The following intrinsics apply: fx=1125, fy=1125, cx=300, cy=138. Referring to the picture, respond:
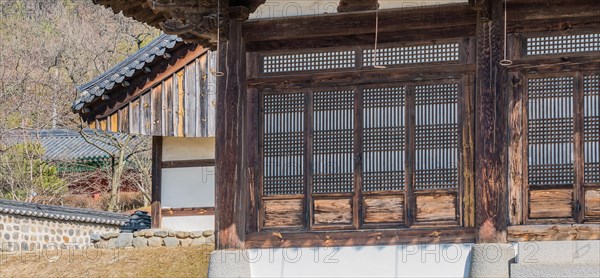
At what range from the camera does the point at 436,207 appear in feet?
45.5

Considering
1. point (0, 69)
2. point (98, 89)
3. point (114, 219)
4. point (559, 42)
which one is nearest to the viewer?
point (559, 42)

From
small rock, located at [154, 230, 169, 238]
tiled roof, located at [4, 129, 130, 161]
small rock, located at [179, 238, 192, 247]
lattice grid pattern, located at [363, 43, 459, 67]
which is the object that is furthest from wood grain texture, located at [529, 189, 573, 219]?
tiled roof, located at [4, 129, 130, 161]

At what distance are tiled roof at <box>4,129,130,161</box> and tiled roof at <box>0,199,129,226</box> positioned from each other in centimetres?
625

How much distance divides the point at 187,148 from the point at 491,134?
10838mm

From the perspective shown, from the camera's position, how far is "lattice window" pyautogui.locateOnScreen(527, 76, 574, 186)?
13.3 m

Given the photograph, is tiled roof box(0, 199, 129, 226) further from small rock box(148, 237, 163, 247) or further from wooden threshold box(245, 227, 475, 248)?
wooden threshold box(245, 227, 475, 248)

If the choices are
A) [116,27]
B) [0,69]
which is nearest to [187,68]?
[0,69]

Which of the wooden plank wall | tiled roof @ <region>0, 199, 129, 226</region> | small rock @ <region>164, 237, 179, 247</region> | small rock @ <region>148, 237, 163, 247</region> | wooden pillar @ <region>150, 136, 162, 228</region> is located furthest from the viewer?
tiled roof @ <region>0, 199, 129, 226</region>

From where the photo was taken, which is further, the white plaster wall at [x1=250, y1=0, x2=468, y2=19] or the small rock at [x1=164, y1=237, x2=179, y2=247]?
the small rock at [x1=164, y1=237, x2=179, y2=247]

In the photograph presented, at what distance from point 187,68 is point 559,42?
10.7 meters

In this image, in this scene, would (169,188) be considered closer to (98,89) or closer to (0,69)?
(98,89)

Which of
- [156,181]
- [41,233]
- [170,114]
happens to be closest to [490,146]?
[170,114]

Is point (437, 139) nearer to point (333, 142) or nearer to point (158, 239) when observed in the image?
point (333, 142)

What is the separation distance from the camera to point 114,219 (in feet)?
94.4
